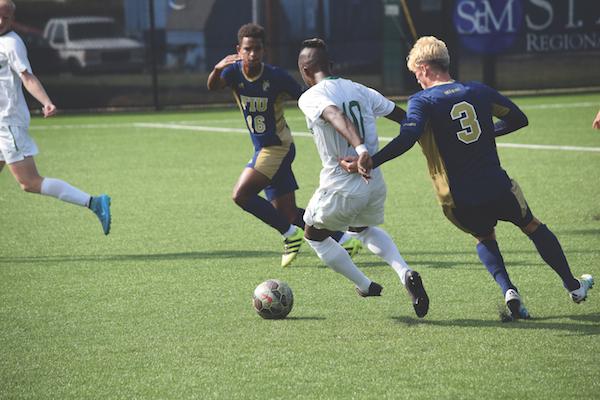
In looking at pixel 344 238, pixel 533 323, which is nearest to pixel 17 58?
pixel 344 238

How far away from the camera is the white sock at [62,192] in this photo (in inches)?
364

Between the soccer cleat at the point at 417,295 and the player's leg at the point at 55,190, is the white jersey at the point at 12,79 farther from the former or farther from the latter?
the soccer cleat at the point at 417,295

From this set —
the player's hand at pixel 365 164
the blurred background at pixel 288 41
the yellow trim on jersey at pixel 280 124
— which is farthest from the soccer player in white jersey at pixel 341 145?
the blurred background at pixel 288 41

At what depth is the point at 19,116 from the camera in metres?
9.05

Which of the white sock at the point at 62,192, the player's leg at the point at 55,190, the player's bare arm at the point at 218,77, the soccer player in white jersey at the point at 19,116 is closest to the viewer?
the player's bare arm at the point at 218,77

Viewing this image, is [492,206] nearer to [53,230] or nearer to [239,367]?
[239,367]

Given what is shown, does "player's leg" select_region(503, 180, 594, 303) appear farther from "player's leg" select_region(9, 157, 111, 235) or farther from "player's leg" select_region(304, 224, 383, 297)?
"player's leg" select_region(9, 157, 111, 235)

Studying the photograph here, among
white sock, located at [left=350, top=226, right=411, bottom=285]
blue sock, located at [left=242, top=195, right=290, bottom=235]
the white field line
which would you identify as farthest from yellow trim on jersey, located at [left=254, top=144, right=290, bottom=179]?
the white field line

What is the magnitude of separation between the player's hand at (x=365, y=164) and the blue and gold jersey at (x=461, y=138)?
312 mm

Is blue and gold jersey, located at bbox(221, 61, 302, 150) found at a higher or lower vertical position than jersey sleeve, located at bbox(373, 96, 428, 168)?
lower

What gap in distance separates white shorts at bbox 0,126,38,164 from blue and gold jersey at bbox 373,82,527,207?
4.11 meters

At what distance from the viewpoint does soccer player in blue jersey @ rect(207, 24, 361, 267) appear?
8.55m

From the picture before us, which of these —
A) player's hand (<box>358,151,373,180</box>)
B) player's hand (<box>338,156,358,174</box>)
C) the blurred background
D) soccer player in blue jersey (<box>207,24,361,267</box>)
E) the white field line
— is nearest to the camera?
player's hand (<box>358,151,373,180</box>)

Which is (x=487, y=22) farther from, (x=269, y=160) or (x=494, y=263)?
(x=494, y=263)
